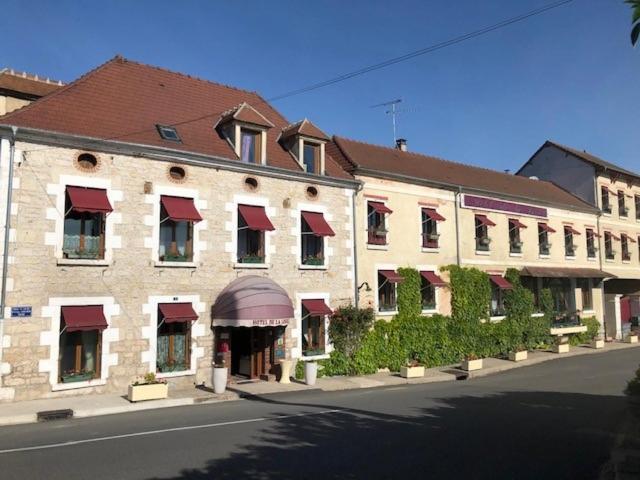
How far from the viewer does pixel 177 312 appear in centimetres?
1652

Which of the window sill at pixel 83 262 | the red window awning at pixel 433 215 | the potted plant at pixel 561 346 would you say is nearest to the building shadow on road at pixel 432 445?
the window sill at pixel 83 262

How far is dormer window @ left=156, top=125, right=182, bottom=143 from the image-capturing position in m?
17.6

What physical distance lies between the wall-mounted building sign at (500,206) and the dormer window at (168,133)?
47.6 feet

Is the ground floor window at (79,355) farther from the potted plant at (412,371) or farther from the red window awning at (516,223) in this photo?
the red window awning at (516,223)

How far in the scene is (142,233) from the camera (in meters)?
16.3

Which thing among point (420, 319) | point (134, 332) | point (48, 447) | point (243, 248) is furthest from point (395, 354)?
point (48, 447)

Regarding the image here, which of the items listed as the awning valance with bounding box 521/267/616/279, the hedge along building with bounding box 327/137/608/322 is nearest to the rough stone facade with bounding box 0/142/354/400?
the hedge along building with bounding box 327/137/608/322

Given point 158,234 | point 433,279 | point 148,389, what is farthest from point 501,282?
point 148,389

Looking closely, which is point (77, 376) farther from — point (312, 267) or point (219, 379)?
point (312, 267)

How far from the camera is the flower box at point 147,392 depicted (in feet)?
46.9

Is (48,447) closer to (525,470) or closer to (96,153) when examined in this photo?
(525,470)

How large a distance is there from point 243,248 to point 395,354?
8020 millimetres

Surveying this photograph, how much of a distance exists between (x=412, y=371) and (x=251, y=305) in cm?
743

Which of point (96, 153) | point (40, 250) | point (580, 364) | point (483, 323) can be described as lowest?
point (580, 364)
